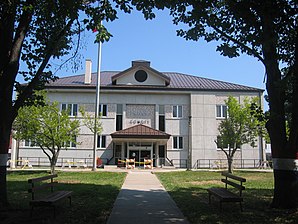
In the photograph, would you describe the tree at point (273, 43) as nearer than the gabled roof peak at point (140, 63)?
Yes

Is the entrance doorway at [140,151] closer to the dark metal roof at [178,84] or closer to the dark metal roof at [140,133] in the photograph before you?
the dark metal roof at [140,133]

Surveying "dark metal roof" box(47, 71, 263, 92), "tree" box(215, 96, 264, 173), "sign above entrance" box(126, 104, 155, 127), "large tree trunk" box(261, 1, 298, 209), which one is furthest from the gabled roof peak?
"large tree trunk" box(261, 1, 298, 209)

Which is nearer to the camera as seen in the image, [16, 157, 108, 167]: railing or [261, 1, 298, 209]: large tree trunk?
[261, 1, 298, 209]: large tree trunk

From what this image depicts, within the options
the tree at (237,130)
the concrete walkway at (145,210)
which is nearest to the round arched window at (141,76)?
the tree at (237,130)

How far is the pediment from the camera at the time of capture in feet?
115

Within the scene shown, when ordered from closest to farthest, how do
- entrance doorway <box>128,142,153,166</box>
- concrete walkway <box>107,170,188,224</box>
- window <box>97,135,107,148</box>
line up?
concrete walkway <box>107,170,188,224</box> < entrance doorway <box>128,142,153,166</box> < window <box>97,135,107,148</box>

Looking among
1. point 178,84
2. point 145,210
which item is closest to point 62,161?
point 178,84

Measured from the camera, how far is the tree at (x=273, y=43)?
8062mm

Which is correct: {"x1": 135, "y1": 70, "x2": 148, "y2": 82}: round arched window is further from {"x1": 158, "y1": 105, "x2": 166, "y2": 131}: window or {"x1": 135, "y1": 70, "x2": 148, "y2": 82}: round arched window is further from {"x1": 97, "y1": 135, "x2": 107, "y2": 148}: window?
{"x1": 97, "y1": 135, "x2": 107, "y2": 148}: window

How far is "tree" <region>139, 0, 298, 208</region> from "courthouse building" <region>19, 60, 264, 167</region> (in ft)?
79.0

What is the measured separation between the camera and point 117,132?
3209 cm

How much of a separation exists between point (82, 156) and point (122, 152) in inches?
175

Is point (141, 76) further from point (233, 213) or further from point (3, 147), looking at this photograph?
point (233, 213)

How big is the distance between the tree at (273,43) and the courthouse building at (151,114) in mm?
24086
